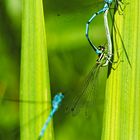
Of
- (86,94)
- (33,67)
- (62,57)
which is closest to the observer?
(33,67)

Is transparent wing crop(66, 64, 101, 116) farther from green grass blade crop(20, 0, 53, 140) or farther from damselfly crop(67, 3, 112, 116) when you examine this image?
green grass blade crop(20, 0, 53, 140)

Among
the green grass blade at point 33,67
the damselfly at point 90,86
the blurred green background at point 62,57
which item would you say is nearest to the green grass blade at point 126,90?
the green grass blade at point 33,67

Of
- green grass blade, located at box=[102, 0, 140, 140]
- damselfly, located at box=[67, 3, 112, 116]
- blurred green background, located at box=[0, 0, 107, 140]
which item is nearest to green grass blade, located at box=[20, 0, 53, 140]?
green grass blade, located at box=[102, 0, 140, 140]

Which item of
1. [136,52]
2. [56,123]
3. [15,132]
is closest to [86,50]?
[56,123]

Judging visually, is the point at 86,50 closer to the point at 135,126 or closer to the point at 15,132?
the point at 15,132

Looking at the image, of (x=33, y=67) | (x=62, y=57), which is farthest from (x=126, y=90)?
(x=62, y=57)

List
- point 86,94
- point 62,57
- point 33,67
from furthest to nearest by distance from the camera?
point 62,57 < point 86,94 < point 33,67

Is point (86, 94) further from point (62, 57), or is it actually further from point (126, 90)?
point (62, 57)
